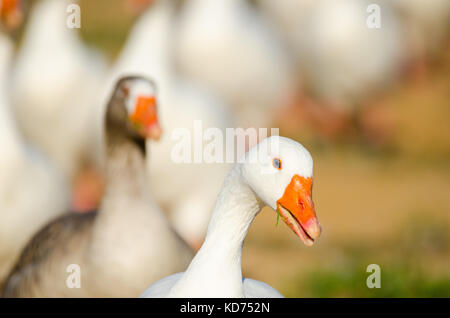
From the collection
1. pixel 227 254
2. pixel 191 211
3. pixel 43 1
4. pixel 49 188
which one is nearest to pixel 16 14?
pixel 49 188

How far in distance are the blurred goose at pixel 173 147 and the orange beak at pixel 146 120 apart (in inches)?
41.1

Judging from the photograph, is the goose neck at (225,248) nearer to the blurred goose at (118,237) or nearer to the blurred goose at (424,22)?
the blurred goose at (118,237)

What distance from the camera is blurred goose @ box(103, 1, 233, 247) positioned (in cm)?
450

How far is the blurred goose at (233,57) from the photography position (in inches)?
232

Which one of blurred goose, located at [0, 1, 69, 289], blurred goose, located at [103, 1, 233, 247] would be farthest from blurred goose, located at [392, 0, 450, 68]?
blurred goose, located at [0, 1, 69, 289]

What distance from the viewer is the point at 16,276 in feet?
11.0

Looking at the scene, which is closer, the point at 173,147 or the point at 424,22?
the point at 173,147

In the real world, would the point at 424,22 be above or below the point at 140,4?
above

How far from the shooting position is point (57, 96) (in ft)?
17.9

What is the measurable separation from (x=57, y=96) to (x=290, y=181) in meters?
3.60

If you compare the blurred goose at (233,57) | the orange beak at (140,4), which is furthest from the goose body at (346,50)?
the orange beak at (140,4)

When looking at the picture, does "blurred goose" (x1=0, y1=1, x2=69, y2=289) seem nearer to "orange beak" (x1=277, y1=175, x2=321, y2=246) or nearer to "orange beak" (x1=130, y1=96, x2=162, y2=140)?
"orange beak" (x1=130, y1=96, x2=162, y2=140)

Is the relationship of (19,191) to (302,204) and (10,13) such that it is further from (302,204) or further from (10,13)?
(302,204)

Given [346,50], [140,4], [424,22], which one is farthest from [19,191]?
[424,22]
